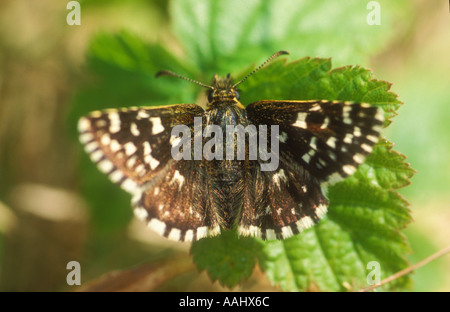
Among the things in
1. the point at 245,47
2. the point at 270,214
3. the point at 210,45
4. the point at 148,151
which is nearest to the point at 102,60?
the point at 210,45

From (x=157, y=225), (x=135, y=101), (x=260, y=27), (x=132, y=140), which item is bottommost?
(x=157, y=225)

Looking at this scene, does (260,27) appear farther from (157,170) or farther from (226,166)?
(157,170)

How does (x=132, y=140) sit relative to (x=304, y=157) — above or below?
above

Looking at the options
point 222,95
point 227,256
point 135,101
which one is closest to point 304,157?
point 222,95

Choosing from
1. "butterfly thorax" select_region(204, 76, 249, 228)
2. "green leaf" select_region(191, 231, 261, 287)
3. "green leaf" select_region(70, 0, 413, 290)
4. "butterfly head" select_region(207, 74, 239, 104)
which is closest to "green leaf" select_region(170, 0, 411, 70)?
"green leaf" select_region(70, 0, 413, 290)

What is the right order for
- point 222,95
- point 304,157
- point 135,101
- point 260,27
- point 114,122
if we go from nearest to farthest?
point 114,122, point 304,157, point 222,95, point 260,27, point 135,101
